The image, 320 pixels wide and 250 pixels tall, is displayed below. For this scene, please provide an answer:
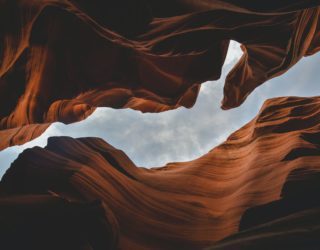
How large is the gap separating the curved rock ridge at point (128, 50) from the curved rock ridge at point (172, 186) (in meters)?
1.54

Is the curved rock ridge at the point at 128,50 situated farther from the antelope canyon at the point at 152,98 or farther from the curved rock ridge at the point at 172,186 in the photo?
the curved rock ridge at the point at 172,186

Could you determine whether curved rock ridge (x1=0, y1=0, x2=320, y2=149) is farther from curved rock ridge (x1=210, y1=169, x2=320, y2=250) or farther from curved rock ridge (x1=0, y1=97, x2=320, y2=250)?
curved rock ridge (x1=210, y1=169, x2=320, y2=250)

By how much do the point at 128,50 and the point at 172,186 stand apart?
3.91 m

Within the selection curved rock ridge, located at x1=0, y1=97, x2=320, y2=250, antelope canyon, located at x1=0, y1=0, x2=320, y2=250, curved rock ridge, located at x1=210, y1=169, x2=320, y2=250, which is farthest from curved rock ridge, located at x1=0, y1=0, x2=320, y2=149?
curved rock ridge, located at x1=210, y1=169, x2=320, y2=250

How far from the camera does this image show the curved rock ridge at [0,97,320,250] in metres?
6.68

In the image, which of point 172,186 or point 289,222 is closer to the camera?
point 289,222

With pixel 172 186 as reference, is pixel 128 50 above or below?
above

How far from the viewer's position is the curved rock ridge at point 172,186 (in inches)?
263

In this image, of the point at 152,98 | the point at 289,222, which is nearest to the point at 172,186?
the point at 152,98

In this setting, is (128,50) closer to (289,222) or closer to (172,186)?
(172,186)

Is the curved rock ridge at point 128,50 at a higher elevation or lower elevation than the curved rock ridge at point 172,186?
higher

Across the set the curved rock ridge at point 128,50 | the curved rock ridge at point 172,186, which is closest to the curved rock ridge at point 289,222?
the curved rock ridge at point 172,186

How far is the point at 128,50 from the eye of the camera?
973 centimetres

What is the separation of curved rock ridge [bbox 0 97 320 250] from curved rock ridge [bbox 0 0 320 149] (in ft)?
5.05
